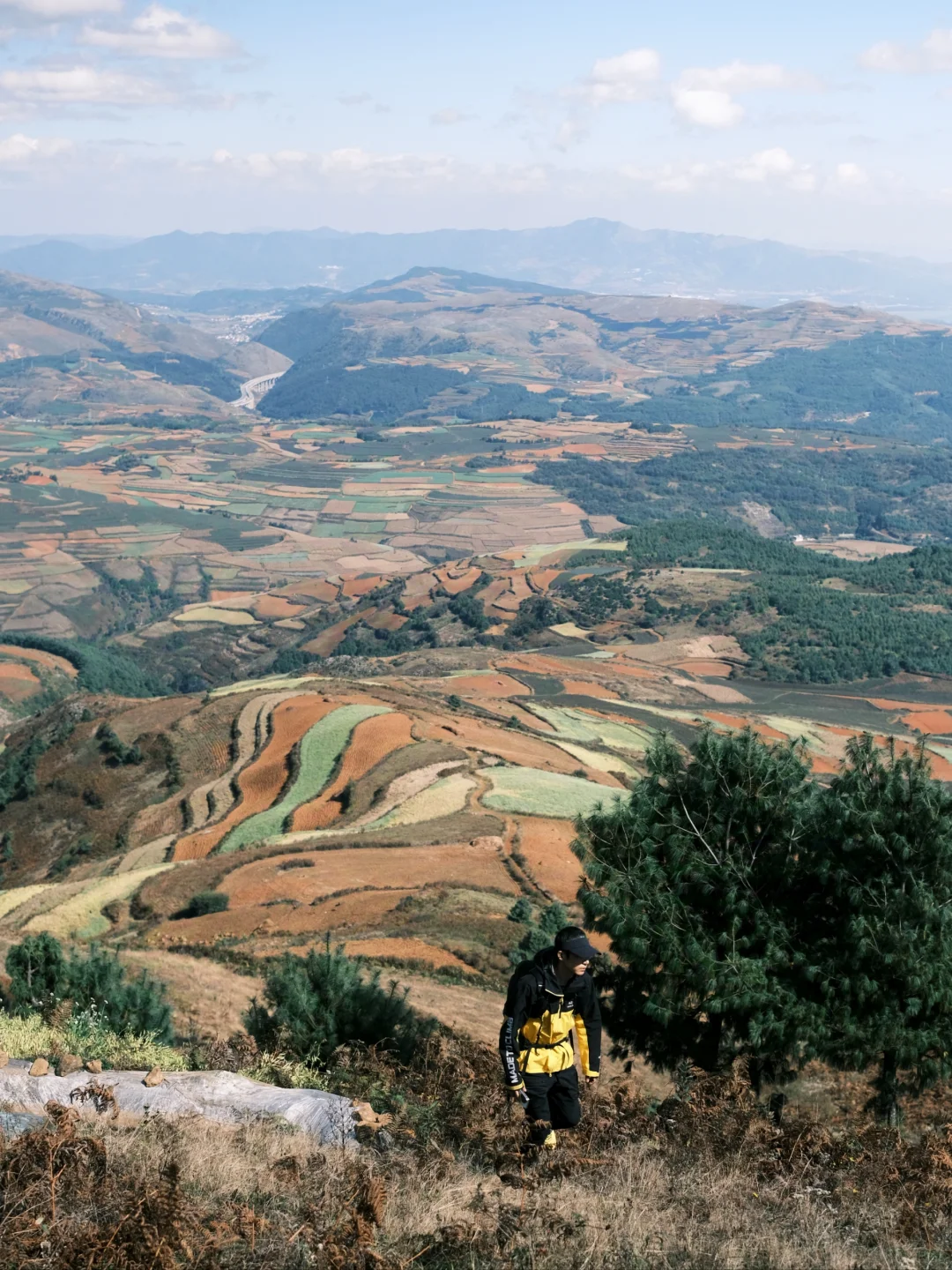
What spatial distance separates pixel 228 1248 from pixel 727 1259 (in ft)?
13.1

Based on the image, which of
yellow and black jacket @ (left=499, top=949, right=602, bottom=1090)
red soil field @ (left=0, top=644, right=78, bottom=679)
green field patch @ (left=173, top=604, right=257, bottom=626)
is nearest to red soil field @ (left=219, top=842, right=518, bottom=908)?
yellow and black jacket @ (left=499, top=949, right=602, bottom=1090)

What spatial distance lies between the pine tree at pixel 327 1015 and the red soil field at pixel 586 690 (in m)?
78.4

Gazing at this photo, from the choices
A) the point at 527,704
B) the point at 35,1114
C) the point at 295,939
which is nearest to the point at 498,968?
the point at 295,939

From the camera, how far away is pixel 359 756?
191 feet

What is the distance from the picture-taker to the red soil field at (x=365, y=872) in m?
38.6

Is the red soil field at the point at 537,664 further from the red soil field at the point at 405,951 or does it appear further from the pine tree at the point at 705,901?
the pine tree at the point at 705,901

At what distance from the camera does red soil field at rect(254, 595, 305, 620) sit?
174 m

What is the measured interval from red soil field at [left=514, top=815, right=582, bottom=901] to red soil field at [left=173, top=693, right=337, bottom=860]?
43.4ft

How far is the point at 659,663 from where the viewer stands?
119m

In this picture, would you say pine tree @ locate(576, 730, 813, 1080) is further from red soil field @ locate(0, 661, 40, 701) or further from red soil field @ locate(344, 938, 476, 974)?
red soil field @ locate(0, 661, 40, 701)

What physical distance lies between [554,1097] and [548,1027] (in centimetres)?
98

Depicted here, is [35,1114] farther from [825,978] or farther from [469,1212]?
[825,978]

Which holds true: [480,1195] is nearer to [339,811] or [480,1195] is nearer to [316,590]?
[339,811]

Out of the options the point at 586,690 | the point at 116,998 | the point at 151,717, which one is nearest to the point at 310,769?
the point at 151,717
